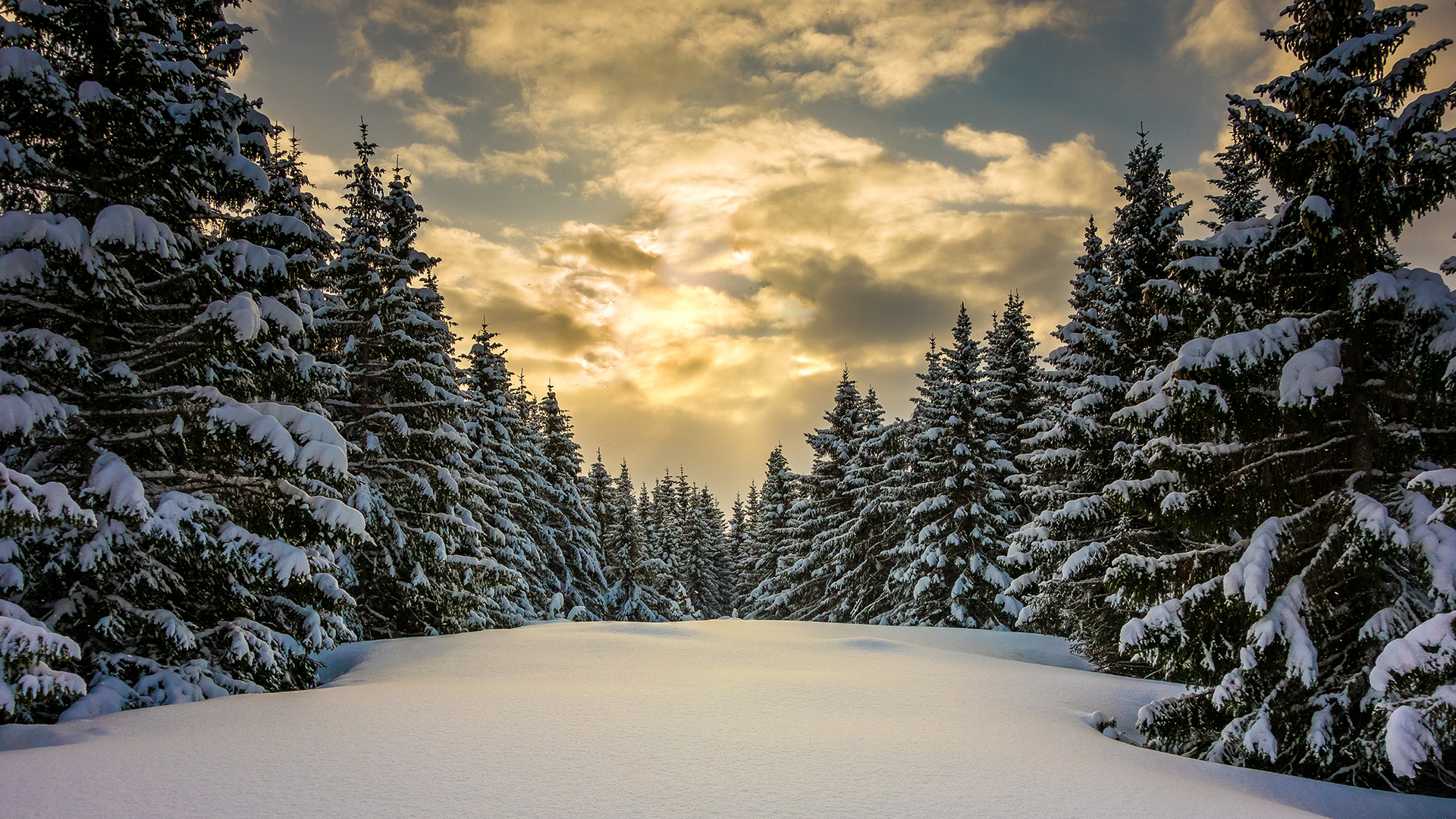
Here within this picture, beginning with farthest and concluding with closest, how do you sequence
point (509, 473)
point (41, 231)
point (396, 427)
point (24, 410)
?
point (509, 473)
point (396, 427)
point (41, 231)
point (24, 410)

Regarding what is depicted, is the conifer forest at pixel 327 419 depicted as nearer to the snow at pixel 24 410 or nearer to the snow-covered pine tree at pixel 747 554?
the snow at pixel 24 410

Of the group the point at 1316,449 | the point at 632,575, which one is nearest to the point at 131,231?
the point at 1316,449

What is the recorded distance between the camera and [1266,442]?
7.66 m

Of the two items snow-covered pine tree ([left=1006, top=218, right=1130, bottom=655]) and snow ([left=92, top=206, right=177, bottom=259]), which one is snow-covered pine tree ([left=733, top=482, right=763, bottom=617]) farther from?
snow ([left=92, top=206, right=177, bottom=259])

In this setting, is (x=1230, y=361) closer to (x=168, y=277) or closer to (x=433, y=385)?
(x=168, y=277)

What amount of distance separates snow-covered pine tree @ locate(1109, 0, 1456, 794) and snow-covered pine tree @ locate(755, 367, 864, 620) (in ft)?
84.4

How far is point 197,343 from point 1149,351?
17.3 metres

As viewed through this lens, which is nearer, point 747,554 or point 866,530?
point 866,530

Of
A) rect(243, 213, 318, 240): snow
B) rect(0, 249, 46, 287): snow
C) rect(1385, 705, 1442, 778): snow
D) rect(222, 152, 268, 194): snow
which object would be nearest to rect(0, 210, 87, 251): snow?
rect(0, 249, 46, 287): snow

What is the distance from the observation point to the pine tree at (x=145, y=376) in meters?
7.26

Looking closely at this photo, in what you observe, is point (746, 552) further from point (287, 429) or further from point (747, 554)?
point (287, 429)

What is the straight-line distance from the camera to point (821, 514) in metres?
35.5

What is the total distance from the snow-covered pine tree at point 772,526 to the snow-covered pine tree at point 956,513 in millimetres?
13592

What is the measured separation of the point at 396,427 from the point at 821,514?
78.8 ft
